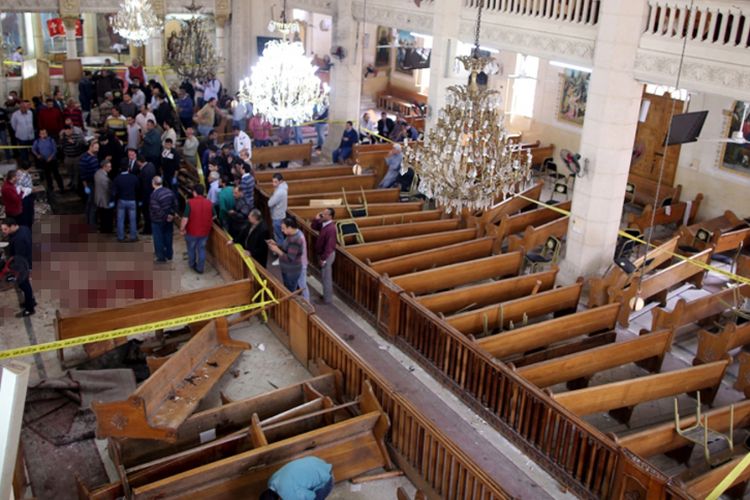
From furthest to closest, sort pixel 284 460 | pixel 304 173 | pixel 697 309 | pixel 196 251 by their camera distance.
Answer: pixel 304 173 → pixel 196 251 → pixel 697 309 → pixel 284 460

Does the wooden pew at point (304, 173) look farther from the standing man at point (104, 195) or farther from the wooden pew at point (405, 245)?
the wooden pew at point (405, 245)

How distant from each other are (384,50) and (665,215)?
14.0 metres

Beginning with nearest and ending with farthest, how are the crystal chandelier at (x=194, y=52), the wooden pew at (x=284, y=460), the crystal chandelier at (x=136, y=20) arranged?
the wooden pew at (x=284, y=460), the crystal chandelier at (x=194, y=52), the crystal chandelier at (x=136, y=20)

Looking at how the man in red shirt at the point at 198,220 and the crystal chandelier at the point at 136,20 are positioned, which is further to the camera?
the crystal chandelier at the point at 136,20

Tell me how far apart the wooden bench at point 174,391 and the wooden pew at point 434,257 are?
2731 millimetres

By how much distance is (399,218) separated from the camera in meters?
13.6

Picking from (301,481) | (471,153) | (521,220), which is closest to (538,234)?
(521,220)

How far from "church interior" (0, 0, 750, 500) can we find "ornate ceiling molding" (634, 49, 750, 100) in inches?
1.4

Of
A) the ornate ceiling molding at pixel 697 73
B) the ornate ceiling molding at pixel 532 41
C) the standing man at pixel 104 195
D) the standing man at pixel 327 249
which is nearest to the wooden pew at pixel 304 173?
the standing man at pixel 104 195

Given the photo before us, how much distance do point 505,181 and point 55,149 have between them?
9856 mm

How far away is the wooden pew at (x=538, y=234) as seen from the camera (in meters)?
13.4

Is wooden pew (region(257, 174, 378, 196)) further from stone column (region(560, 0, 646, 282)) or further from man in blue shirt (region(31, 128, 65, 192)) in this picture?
stone column (region(560, 0, 646, 282))

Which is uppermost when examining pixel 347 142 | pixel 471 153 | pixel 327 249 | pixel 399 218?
pixel 471 153

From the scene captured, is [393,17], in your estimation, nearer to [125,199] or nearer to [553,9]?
[553,9]
